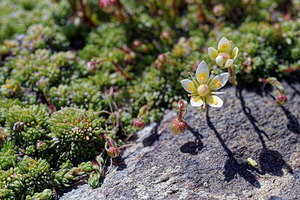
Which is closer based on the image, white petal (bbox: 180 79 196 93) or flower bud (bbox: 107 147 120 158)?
white petal (bbox: 180 79 196 93)

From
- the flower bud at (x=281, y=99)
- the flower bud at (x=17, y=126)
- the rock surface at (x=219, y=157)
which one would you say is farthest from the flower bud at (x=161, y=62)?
the flower bud at (x=17, y=126)

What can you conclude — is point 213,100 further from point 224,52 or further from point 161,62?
point 161,62

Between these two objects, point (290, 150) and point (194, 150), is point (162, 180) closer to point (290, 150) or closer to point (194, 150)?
point (194, 150)

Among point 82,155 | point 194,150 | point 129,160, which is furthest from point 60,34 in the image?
point 194,150

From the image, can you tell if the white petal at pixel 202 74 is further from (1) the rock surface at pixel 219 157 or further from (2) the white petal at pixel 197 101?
(1) the rock surface at pixel 219 157

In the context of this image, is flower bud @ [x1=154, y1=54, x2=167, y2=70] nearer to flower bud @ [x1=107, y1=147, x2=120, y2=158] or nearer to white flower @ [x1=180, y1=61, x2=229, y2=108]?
white flower @ [x1=180, y1=61, x2=229, y2=108]

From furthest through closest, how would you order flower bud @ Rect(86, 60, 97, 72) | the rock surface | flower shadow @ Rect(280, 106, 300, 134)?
flower bud @ Rect(86, 60, 97, 72) → flower shadow @ Rect(280, 106, 300, 134) → the rock surface

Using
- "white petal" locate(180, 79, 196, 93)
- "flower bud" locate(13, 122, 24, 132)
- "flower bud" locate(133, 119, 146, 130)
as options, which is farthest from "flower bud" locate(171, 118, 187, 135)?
"flower bud" locate(13, 122, 24, 132)

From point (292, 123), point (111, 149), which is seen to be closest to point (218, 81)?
point (292, 123)

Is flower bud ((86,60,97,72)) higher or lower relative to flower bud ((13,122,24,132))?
higher
